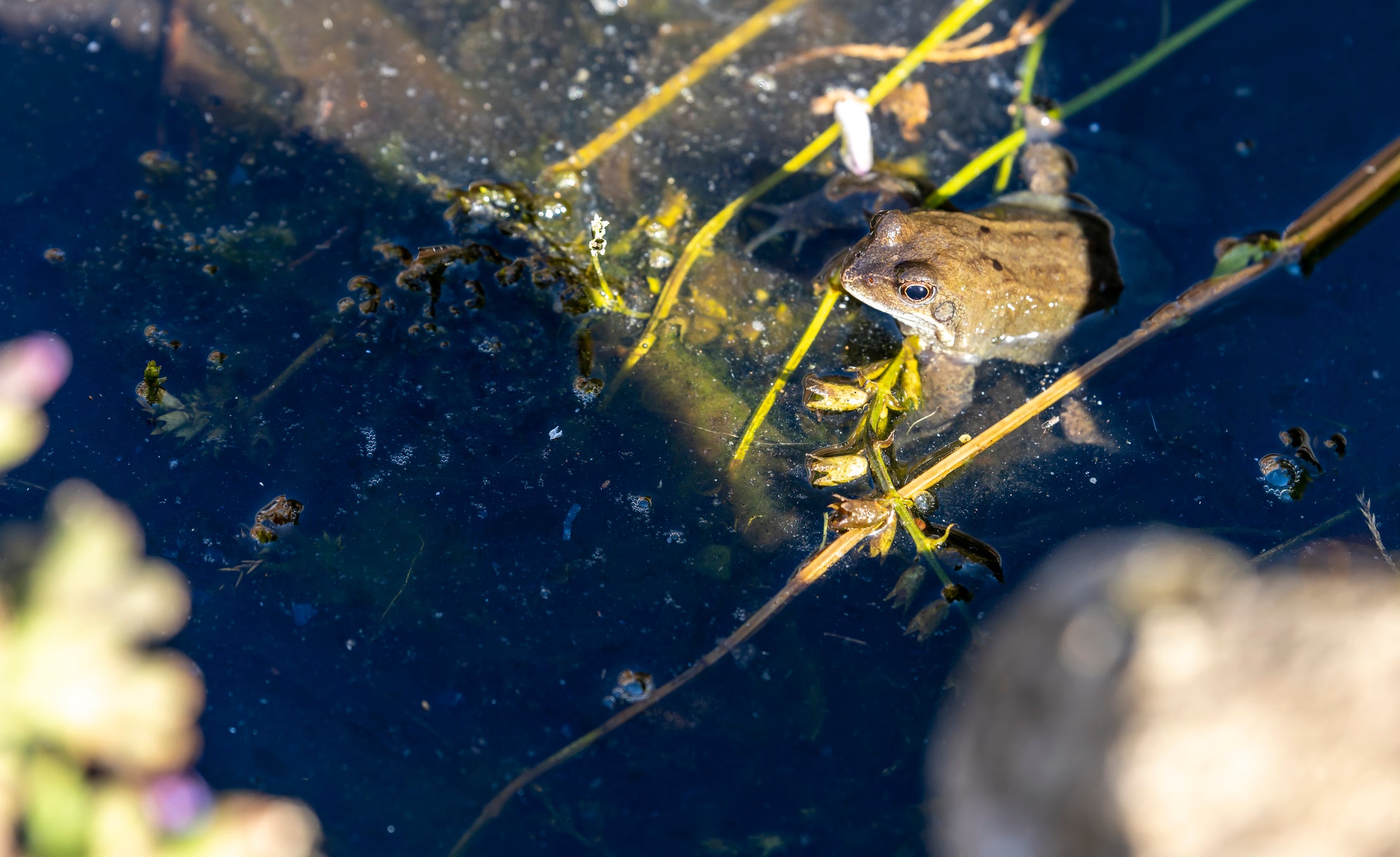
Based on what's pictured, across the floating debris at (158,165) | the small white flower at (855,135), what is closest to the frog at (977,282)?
the small white flower at (855,135)

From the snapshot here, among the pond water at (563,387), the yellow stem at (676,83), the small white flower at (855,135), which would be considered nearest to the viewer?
the pond water at (563,387)

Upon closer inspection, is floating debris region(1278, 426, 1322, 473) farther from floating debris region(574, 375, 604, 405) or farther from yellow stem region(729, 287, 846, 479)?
floating debris region(574, 375, 604, 405)

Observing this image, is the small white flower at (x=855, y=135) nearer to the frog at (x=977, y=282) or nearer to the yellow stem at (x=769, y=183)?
the yellow stem at (x=769, y=183)

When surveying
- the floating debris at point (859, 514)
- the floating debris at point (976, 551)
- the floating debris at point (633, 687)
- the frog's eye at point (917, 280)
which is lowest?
the floating debris at point (633, 687)

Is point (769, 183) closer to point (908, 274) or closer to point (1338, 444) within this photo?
point (908, 274)

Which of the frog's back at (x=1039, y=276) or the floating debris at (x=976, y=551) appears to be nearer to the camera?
the floating debris at (x=976, y=551)

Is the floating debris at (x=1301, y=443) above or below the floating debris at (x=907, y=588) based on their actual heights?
above

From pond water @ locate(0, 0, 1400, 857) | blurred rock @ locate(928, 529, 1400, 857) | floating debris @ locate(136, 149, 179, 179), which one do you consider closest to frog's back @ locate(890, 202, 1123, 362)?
pond water @ locate(0, 0, 1400, 857)
